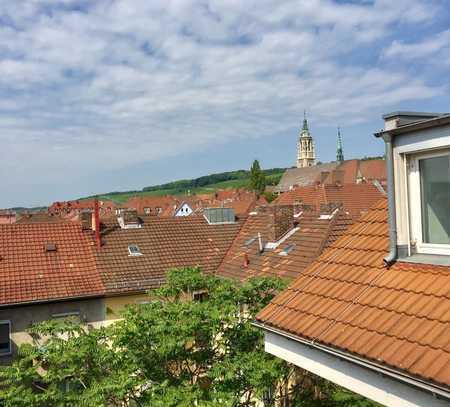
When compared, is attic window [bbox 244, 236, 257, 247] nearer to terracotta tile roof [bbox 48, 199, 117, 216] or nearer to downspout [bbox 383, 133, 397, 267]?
downspout [bbox 383, 133, 397, 267]

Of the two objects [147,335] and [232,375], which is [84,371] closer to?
[147,335]

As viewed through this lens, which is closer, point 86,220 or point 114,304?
point 114,304

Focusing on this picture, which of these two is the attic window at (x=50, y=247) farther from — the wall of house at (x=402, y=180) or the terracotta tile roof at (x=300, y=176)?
the terracotta tile roof at (x=300, y=176)

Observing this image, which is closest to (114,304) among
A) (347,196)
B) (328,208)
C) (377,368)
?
(328,208)

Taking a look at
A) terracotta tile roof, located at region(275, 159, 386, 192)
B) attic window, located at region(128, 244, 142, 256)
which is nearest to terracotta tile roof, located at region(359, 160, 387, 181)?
terracotta tile roof, located at region(275, 159, 386, 192)

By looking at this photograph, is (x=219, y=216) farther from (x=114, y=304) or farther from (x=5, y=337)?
(x=5, y=337)

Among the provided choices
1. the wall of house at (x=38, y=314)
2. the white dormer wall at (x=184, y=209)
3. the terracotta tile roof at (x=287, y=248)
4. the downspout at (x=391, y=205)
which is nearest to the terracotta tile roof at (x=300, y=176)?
the white dormer wall at (x=184, y=209)

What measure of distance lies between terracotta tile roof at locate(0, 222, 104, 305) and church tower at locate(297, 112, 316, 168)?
432 feet

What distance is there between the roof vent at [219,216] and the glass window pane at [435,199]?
21067 mm

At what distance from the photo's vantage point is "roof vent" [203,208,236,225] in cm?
2570

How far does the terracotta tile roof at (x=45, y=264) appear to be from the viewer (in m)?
17.9

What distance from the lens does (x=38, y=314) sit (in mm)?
17641

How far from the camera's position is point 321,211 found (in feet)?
66.7

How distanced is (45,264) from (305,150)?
446 ft
